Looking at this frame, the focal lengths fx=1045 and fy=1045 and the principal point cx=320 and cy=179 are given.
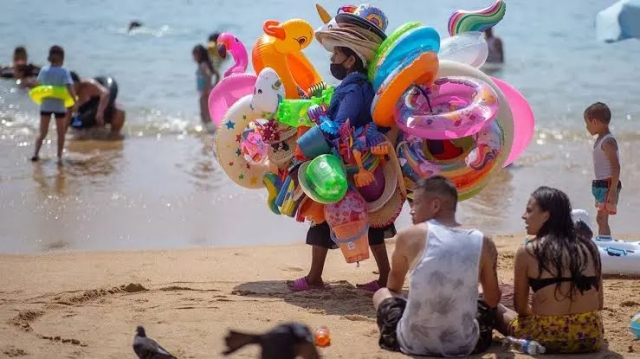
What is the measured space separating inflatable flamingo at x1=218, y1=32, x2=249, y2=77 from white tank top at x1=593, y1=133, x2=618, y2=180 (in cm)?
260

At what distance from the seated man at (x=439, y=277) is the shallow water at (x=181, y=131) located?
144 inches

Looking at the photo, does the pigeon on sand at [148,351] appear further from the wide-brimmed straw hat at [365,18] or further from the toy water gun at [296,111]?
the wide-brimmed straw hat at [365,18]

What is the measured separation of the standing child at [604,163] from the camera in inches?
288

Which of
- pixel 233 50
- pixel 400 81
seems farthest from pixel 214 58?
pixel 400 81

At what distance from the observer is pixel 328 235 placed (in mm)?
6812

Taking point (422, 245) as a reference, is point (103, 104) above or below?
above

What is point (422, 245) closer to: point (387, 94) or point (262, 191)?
point (387, 94)

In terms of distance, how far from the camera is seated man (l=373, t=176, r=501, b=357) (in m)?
5.09

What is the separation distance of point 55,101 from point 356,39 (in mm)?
6855

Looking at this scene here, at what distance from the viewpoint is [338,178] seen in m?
6.25

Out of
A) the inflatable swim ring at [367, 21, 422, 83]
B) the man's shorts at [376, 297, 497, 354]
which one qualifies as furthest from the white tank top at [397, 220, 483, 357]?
the inflatable swim ring at [367, 21, 422, 83]

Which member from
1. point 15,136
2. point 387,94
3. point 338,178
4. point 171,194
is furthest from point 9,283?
point 15,136

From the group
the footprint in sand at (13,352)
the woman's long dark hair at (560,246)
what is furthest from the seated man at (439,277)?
the footprint in sand at (13,352)

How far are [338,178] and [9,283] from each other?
7.94 ft
